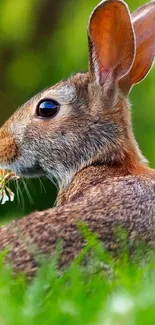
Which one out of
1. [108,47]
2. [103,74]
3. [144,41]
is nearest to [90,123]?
[103,74]

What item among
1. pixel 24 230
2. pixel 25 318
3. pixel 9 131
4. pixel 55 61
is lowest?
pixel 25 318

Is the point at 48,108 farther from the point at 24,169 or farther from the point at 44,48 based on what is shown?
the point at 44,48

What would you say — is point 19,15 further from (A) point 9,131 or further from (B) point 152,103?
(A) point 9,131

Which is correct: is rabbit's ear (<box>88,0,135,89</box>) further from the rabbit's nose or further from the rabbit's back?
the rabbit's back

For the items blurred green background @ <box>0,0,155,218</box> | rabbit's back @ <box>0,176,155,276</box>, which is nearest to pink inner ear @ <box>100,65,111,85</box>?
rabbit's back @ <box>0,176,155,276</box>

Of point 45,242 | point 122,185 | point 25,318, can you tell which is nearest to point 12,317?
point 25,318
